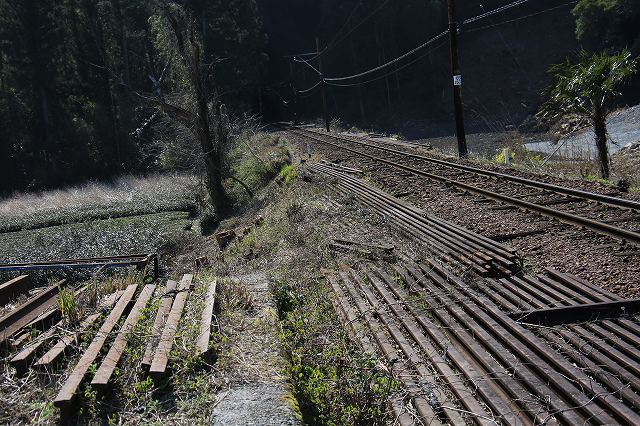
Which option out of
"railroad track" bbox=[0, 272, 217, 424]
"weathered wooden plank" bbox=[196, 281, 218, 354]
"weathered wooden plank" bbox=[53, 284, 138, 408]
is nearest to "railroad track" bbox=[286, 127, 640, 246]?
"weathered wooden plank" bbox=[196, 281, 218, 354]

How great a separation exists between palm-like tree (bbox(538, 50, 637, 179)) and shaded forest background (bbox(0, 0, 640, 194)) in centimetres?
2482

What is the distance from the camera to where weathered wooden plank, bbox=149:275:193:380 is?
459 cm

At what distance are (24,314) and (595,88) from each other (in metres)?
14.5

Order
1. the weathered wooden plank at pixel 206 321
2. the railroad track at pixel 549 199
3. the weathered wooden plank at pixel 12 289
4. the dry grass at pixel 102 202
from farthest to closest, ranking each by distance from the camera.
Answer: the dry grass at pixel 102 202, the railroad track at pixel 549 199, the weathered wooden plank at pixel 12 289, the weathered wooden plank at pixel 206 321


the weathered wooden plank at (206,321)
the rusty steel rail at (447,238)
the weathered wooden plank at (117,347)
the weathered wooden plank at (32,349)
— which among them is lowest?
the rusty steel rail at (447,238)

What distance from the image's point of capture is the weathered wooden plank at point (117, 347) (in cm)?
445

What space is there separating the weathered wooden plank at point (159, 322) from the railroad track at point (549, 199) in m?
5.58

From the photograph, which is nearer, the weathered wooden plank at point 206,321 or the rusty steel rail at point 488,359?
the rusty steel rail at point 488,359

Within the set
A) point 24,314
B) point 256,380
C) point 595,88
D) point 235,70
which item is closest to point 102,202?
point 235,70

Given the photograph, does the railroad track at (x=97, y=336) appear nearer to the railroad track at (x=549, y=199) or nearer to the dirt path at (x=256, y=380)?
the dirt path at (x=256, y=380)

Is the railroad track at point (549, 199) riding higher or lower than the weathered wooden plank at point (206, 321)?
lower

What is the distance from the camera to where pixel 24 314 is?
20.2 ft

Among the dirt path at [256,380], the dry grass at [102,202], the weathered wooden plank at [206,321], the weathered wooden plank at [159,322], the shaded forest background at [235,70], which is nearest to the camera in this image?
the dirt path at [256,380]

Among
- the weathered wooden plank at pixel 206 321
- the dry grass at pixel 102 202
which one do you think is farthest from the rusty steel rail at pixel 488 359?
the dry grass at pixel 102 202
